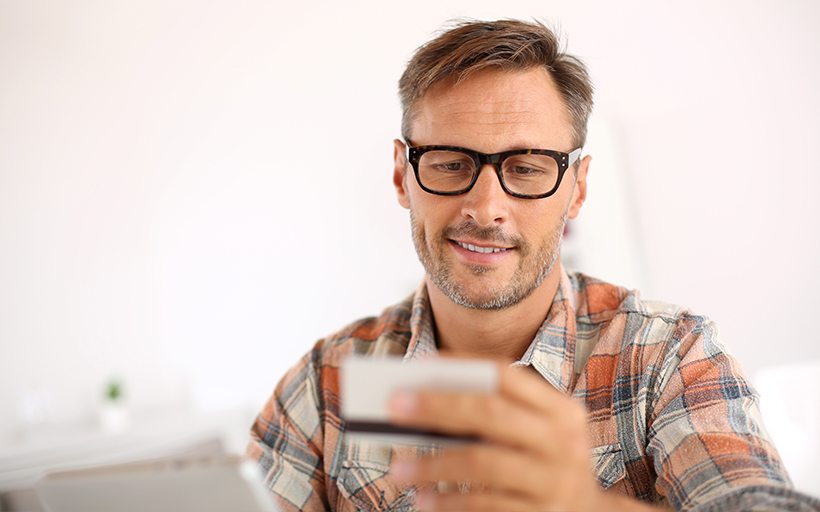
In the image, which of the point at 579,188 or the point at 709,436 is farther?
the point at 579,188

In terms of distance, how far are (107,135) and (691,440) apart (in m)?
3.59

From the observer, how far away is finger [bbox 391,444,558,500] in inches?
29.3

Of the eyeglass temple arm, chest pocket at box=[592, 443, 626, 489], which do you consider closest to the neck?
the eyeglass temple arm

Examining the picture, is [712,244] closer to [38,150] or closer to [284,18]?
[284,18]

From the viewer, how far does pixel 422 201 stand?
159 centimetres

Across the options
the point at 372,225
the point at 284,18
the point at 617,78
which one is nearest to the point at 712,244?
the point at 617,78

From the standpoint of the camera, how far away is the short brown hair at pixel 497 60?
5.20 ft

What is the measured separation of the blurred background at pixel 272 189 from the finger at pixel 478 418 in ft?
10.1

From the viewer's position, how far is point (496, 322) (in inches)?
62.1

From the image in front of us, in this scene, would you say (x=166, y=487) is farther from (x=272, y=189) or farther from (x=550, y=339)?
(x=272, y=189)

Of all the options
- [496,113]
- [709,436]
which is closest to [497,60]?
[496,113]

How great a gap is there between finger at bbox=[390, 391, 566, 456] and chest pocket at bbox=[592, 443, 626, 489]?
24.6 inches

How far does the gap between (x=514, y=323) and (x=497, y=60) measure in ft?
1.70

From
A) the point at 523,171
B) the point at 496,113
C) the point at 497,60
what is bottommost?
the point at 523,171
